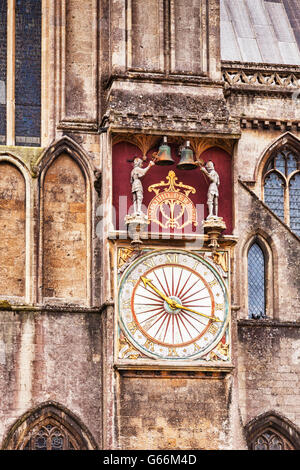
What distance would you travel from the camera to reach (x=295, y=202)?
41250mm

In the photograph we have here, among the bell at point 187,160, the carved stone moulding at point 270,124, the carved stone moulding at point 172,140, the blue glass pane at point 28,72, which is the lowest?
the bell at point 187,160

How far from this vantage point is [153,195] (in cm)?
3297

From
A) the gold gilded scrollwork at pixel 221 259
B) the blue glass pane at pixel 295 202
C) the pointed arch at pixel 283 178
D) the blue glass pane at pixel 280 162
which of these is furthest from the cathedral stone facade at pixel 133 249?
the blue glass pane at pixel 280 162

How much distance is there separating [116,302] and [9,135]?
4.53 metres

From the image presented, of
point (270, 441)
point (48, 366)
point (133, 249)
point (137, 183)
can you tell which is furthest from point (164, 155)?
point (270, 441)

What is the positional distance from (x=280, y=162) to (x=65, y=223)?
31.6 feet

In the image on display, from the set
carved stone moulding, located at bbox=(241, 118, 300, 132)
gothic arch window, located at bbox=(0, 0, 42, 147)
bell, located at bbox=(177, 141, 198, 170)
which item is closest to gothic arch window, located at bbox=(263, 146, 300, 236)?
carved stone moulding, located at bbox=(241, 118, 300, 132)

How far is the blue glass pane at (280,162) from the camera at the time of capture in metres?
41.2

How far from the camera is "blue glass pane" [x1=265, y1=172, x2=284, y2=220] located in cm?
4094

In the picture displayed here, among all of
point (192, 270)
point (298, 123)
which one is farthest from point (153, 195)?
point (298, 123)

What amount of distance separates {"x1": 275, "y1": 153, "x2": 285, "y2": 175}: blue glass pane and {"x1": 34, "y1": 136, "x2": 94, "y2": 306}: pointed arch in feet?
28.9

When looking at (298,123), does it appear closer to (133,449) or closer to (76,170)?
(76,170)

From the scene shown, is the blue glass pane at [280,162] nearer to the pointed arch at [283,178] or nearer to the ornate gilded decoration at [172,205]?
the pointed arch at [283,178]

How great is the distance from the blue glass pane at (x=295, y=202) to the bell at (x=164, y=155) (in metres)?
8.79
